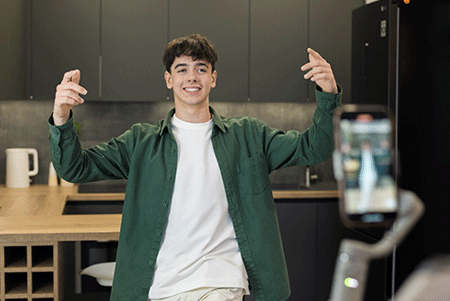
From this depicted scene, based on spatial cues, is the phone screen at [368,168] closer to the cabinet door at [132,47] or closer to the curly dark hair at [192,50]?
the curly dark hair at [192,50]

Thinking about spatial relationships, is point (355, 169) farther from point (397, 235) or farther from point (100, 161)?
point (100, 161)

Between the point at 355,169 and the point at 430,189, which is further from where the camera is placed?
the point at 430,189

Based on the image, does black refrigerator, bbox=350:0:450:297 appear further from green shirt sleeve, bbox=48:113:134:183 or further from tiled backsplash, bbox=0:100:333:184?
tiled backsplash, bbox=0:100:333:184

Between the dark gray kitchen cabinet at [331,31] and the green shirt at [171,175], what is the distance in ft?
7.54

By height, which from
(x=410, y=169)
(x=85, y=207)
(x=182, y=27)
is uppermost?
(x=182, y=27)

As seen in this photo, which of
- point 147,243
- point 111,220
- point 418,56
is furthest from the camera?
point 418,56

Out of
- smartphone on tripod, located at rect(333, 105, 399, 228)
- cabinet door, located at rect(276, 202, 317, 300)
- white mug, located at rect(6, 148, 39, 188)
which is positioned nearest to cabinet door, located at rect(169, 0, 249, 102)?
cabinet door, located at rect(276, 202, 317, 300)

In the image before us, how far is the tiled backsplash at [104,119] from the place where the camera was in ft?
14.5

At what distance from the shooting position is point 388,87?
3.04 metres

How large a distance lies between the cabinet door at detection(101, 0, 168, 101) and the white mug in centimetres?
72

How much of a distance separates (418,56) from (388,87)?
0.21 meters

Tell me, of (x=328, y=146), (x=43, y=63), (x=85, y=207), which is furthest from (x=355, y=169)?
(x=43, y=63)

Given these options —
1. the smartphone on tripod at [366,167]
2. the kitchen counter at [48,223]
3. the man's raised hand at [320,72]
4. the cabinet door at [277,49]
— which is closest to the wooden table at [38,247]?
the kitchen counter at [48,223]

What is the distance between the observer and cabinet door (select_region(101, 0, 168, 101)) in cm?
411
